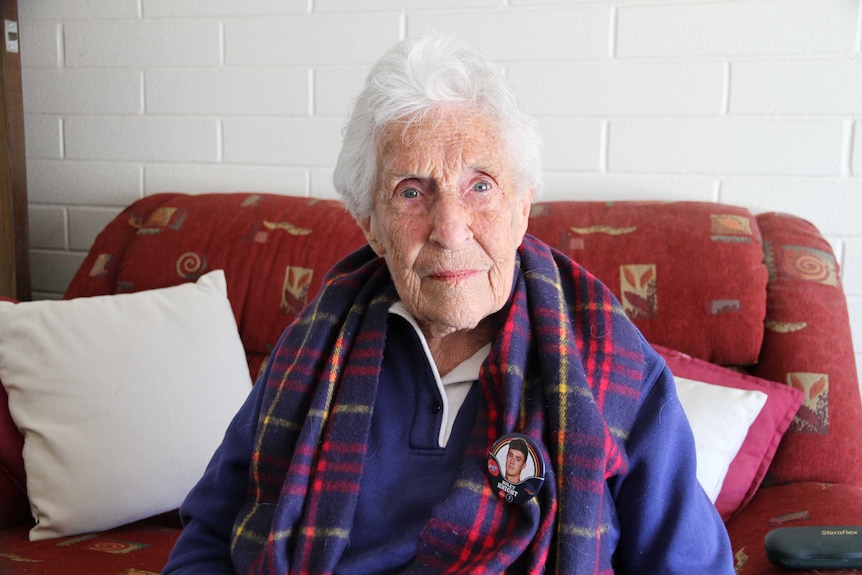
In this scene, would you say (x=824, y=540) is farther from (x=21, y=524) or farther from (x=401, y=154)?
(x=21, y=524)

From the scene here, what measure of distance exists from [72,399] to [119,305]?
229 mm

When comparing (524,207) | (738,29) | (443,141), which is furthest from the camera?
(738,29)

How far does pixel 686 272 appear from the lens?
1.59 meters

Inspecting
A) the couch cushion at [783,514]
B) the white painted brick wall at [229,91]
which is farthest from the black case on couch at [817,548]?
the white painted brick wall at [229,91]

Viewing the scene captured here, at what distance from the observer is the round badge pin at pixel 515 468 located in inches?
38.7

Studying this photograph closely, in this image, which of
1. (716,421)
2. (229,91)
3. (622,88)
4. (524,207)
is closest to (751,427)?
(716,421)

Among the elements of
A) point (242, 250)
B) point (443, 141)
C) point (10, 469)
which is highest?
point (443, 141)

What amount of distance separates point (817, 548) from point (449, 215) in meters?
0.65

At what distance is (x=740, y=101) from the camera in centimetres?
185

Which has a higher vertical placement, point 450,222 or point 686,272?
point 450,222

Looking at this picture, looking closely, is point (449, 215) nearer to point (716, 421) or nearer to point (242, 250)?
point (716, 421)

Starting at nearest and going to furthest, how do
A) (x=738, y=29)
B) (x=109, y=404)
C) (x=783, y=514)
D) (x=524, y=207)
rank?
(x=524, y=207) → (x=783, y=514) → (x=109, y=404) → (x=738, y=29)

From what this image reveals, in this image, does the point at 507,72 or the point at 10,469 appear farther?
the point at 507,72

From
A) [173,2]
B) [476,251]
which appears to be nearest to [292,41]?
[173,2]
